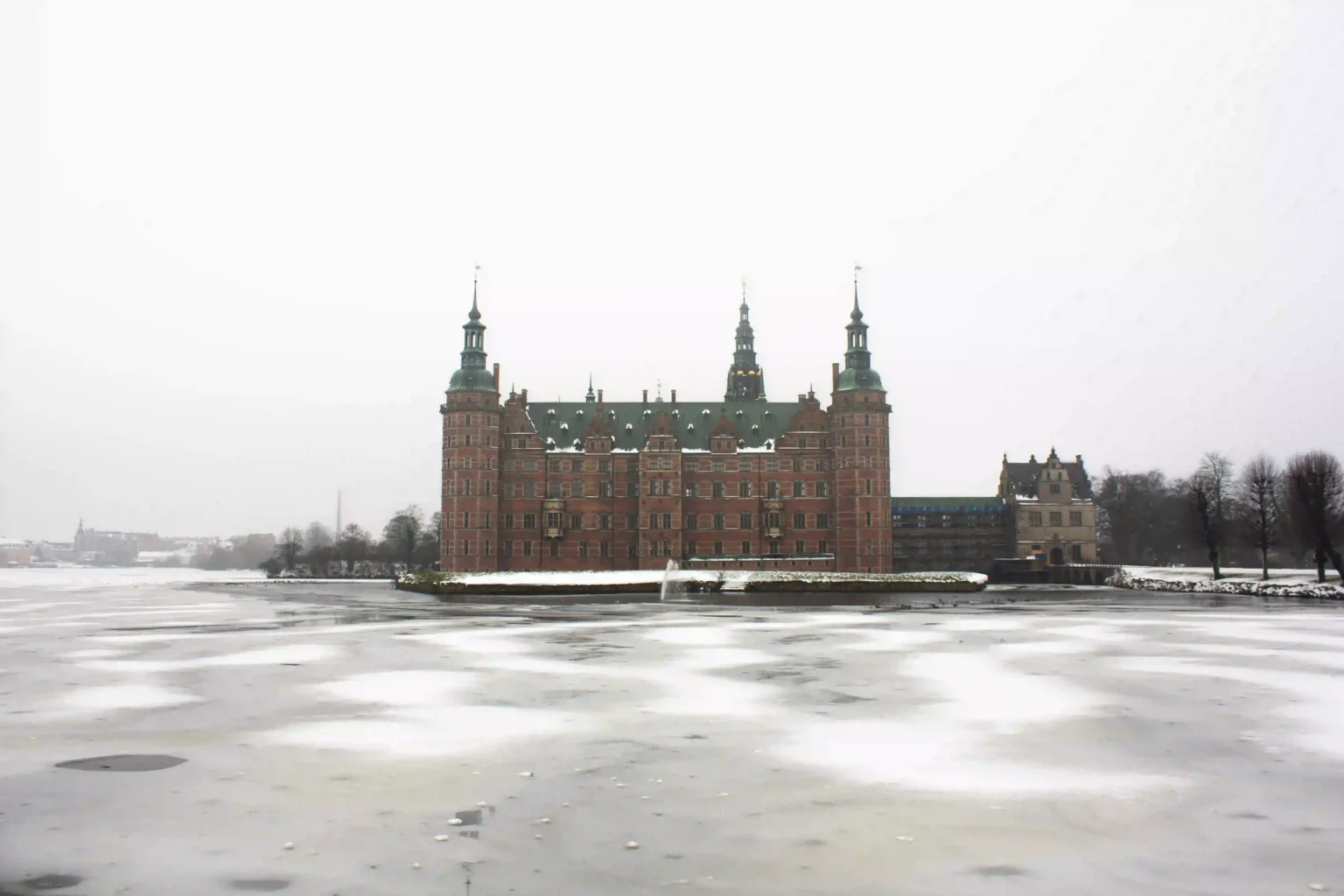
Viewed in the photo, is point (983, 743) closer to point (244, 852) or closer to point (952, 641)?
point (244, 852)

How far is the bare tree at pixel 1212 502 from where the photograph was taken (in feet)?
230

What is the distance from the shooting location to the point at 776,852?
7.78 metres

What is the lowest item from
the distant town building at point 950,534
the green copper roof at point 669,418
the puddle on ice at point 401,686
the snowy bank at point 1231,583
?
the snowy bank at point 1231,583

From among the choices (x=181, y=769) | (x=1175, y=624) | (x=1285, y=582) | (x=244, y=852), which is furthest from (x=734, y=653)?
(x=1285, y=582)

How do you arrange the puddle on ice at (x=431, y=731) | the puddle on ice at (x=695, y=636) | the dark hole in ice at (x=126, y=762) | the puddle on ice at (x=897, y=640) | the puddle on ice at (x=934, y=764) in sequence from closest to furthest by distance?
1. the puddle on ice at (x=934, y=764)
2. the dark hole in ice at (x=126, y=762)
3. the puddle on ice at (x=431, y=731)
4. the puddle on ice at (x=897, y=640)
5. the puddle on ice at (x=695, y=636)

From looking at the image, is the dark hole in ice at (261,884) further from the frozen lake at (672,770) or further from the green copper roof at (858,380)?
the green copper roof at (858,380)

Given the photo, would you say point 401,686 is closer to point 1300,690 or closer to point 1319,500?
point 1300,690

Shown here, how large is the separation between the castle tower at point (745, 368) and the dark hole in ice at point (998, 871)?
96429 mm

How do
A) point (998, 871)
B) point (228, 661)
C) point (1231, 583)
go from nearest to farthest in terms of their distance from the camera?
point (998, 871) → point (228, 661) → point (1231, 583)

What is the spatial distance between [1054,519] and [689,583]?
155ft

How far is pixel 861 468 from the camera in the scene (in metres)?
79.4

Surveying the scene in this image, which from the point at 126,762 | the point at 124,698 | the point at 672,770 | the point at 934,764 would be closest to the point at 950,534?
the point at 124,698

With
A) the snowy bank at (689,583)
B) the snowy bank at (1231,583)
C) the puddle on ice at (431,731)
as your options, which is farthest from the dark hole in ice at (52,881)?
the snowy bank at (1231,583)

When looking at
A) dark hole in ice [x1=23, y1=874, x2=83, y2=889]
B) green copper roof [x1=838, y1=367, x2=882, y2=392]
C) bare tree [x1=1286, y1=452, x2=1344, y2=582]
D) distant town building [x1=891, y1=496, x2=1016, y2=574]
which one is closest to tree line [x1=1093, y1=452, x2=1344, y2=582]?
bare tree [x1=1286, y1=452, x2=1344, y2=582]
